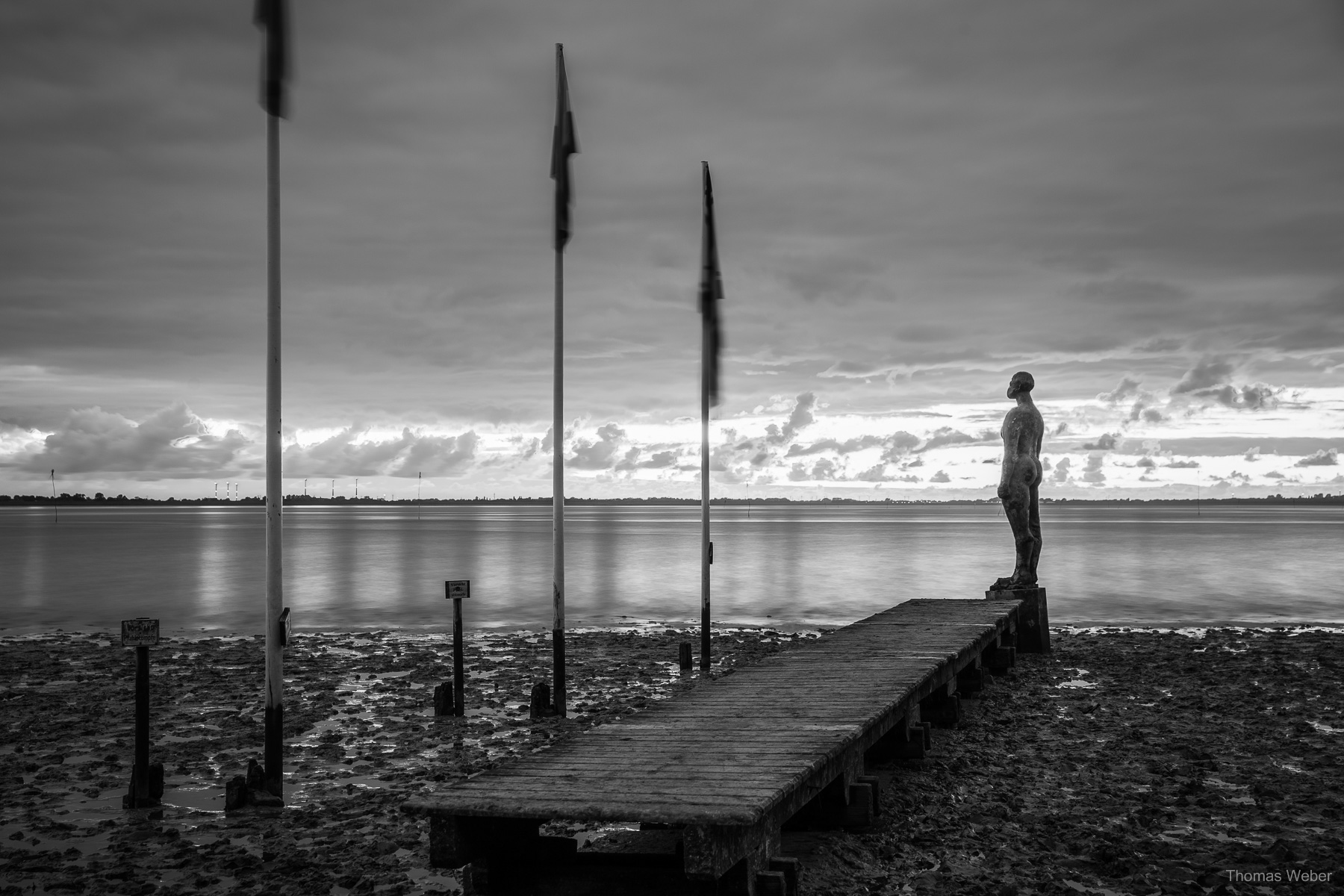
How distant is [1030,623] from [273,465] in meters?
14.0

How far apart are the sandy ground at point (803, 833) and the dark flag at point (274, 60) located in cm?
589

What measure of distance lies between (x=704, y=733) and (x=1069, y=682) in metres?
9.68

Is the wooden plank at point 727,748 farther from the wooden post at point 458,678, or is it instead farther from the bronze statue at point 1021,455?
the bronze statue at point 1021,455

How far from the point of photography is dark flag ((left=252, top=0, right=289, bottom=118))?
30.7 ft

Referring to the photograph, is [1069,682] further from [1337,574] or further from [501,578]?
[1337,574]

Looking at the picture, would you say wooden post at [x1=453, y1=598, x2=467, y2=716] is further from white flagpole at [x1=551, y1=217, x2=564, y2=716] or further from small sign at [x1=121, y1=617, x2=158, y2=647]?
small sign at [x1=121, y1=617, x2=158, y2=647]

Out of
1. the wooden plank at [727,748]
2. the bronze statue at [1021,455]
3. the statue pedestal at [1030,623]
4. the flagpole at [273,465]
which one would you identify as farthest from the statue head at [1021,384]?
the flagpole at [273,465]

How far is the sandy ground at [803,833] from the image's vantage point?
7.46 metres

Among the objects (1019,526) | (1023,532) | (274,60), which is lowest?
(1023,532)

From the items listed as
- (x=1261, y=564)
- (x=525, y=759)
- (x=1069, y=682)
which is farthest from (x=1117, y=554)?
(x=525, y=759)

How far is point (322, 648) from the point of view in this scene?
2067 centimetres

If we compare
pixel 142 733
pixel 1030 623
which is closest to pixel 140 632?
pixel 142 733

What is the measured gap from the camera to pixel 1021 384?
18.5 meters

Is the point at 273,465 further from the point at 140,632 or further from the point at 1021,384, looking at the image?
the point at 1021,384
